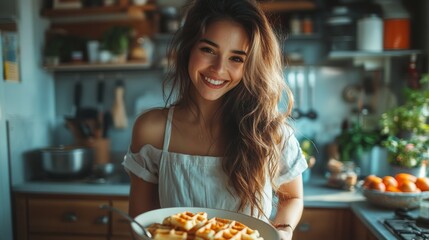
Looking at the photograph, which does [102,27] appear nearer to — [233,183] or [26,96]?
[26,96]

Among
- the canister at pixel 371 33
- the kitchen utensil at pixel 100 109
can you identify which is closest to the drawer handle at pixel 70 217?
the kitchen utensil at pixel 100 109

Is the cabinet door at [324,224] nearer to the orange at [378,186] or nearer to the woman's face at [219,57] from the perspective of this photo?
the orange at [378,186]

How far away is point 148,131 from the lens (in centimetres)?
112

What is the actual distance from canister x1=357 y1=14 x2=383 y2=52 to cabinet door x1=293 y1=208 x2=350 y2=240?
103 centimetres

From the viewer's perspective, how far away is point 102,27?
266 centimetres

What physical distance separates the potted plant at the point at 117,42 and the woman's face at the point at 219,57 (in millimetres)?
1564

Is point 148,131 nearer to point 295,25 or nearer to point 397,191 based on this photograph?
→ point 397,191

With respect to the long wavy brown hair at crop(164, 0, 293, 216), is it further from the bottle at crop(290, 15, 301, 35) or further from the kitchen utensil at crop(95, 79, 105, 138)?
the kitchen utensil at crop(95, 79, 105, 138)

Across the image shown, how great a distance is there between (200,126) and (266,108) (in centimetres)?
23

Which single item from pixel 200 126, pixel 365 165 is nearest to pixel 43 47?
pixel 200 126

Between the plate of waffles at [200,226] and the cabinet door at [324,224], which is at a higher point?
the plate of waffles at [200,226]

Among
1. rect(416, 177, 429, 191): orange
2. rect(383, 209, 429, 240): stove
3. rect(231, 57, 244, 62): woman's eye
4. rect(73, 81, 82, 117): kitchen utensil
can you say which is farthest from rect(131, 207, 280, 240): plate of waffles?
rect(73, 81, 82, 117): kitchen utensil

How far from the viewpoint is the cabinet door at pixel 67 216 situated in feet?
6.56

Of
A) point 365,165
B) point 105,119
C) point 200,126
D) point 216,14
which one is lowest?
point 365,165
